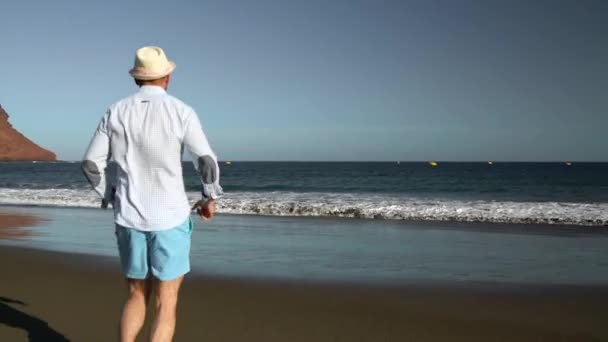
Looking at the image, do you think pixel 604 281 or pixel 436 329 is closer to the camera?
pixel 436 329

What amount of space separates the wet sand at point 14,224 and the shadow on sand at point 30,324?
5.57m

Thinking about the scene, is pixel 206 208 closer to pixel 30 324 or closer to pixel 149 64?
pixel 149 64

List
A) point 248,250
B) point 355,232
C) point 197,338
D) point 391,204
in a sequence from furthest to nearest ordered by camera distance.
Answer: point 391,204
point 355,232
point 248,250
point 197,338

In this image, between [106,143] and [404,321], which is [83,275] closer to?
[404,321]

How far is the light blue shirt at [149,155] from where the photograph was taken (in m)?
2.76

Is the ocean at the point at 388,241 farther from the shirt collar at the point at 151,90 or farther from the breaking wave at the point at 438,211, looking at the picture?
the shirt collar at the point at 151,90

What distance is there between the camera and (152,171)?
2785 mm

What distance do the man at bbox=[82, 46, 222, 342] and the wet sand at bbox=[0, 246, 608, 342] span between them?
1.53m

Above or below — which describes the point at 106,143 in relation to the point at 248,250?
above

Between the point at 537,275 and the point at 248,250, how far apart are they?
3798mm

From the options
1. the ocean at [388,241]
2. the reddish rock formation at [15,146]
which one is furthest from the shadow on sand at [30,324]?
the reddish rock formation at [15,146]

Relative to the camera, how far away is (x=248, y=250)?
27.5ft

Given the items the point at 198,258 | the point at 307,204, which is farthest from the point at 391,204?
the point at 198,258

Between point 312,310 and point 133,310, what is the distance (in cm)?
224
